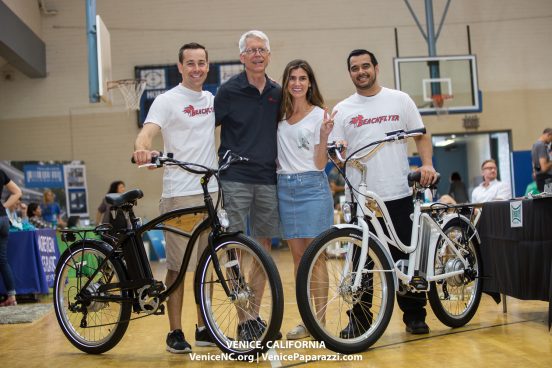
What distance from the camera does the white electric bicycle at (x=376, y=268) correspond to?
3.36m

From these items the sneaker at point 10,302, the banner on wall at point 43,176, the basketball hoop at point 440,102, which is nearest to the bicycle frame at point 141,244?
the sneaker at point 10,302

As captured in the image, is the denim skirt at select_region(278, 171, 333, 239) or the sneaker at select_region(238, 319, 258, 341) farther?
the denim skirt at select_region(278, 171, 333, 239)

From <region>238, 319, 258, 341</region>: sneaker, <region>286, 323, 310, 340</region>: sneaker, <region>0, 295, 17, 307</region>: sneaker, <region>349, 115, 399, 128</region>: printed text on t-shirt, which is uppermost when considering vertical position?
<region>349, 115, 399, 128</region>: printed text on t-shirt

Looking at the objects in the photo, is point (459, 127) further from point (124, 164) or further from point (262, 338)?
point (262, 338)

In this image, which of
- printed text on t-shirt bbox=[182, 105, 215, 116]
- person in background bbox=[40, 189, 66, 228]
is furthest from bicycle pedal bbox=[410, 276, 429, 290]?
person in background bbox=[40, 189, 66, 228]

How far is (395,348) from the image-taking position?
11.6 ft

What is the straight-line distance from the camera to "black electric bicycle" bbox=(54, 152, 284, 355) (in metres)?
3.29

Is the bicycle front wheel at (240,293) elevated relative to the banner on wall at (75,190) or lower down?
lower down

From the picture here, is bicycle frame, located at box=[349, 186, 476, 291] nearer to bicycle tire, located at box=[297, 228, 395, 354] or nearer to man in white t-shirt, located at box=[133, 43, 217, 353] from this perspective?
bicycle tire, located at box=[297, 228, 395, 354]

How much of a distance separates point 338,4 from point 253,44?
11.7 m

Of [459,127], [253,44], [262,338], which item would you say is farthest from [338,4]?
[262,338]

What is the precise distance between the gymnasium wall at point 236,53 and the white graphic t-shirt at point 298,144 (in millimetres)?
11019

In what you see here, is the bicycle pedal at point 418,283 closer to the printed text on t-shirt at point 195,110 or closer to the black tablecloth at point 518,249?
the black tablecloth at point 518,249

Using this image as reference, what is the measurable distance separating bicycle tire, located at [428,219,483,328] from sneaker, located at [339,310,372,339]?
490 mm
